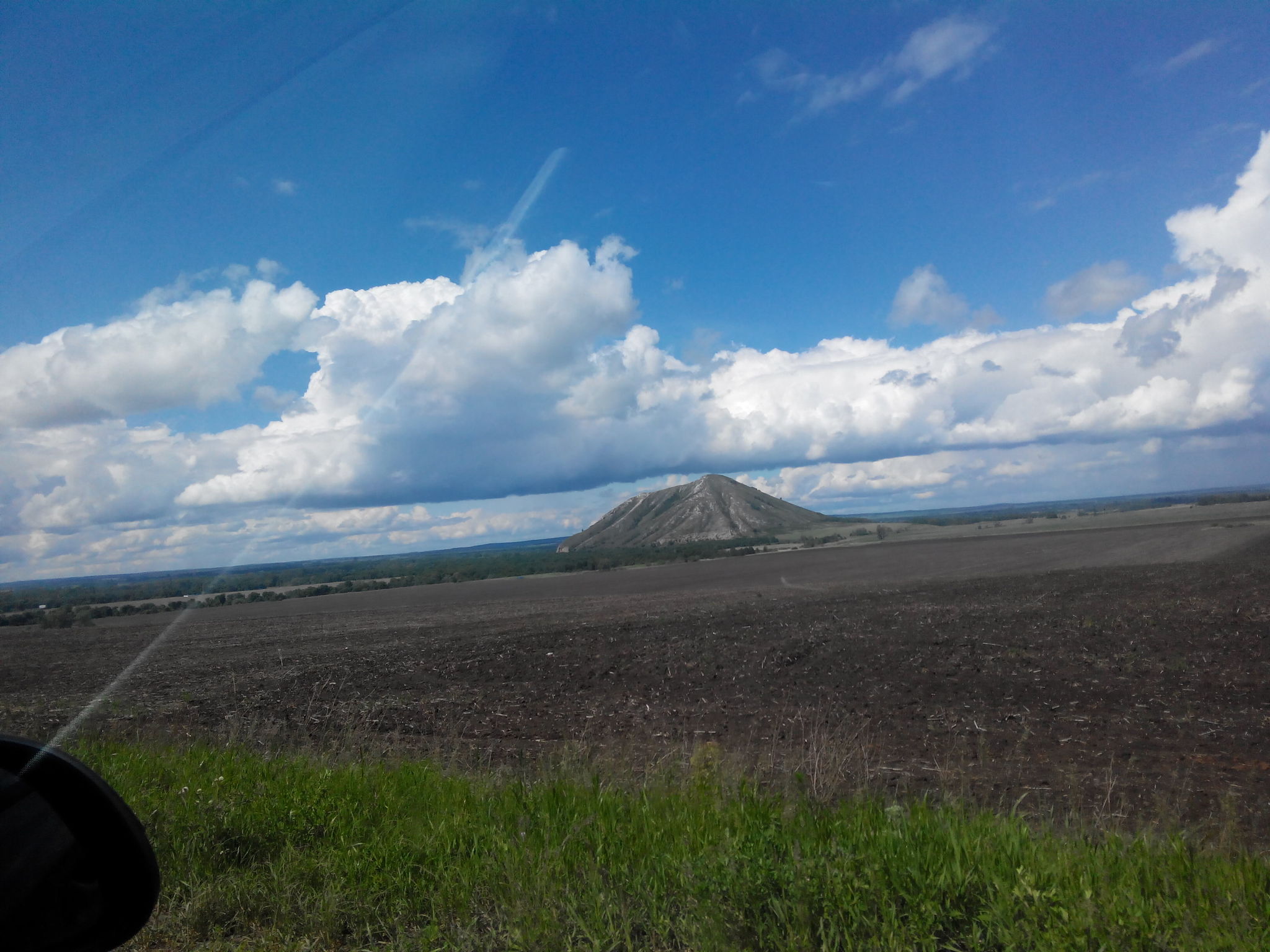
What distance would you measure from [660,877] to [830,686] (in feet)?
40.8

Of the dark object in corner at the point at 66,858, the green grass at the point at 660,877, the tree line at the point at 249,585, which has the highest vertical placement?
the dark object in corner at the point at 66,858

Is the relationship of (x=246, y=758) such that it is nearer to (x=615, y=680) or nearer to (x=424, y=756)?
(x=424, y=756)

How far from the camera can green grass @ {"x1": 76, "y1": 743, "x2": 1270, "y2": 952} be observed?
3707mm

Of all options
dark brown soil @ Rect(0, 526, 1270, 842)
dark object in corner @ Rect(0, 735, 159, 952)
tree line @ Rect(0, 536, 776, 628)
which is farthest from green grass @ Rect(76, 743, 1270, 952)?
tree line @ Rect(0, 536, 776, 628)

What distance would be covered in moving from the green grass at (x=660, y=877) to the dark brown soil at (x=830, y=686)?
2072 millimetres

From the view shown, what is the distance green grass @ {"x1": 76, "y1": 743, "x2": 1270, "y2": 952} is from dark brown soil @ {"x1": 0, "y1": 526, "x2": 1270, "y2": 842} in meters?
2.07

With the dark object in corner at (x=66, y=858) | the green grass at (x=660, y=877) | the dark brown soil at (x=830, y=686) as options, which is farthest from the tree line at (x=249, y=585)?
the dark object in corner at (x=66, y=858)

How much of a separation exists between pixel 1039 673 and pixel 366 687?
13.8 m

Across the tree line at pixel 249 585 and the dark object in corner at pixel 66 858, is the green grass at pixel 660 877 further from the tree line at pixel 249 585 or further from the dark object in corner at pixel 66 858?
the tree line at pixel 249 585

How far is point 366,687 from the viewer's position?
18.9 meters

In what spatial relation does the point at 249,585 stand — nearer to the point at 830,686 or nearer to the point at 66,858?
the point at 830,686

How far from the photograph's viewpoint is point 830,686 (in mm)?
16141

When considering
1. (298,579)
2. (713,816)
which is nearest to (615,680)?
(713,816)

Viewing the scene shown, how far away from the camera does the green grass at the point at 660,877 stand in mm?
3707
